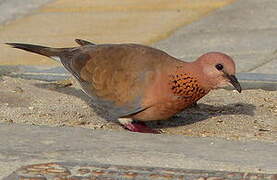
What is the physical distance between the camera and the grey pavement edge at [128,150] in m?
5.16

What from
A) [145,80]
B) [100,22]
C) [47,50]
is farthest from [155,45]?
[145,80]

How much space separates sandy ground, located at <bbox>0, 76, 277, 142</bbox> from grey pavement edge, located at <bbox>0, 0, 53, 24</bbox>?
299 centimetres

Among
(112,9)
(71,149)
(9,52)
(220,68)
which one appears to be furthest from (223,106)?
(112,9)

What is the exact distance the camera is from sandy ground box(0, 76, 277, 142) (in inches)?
247

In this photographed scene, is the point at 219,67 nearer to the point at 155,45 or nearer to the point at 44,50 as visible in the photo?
the point at 44,50

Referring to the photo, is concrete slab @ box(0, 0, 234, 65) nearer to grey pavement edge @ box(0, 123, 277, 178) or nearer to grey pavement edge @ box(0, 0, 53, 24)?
grey pavement edge @ box(0, 0, 53, 24)

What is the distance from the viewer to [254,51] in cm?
857

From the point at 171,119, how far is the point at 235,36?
2.89 meters

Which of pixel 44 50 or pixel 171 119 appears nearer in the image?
pixel 171 119

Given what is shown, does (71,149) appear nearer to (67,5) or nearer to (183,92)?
(183,92)

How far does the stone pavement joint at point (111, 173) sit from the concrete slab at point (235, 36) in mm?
3011

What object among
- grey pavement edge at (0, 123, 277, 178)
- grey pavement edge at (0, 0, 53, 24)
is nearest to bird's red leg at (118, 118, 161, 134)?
grey pavement edge at (0, 123, 277, 178)

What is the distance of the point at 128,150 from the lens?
213 inches

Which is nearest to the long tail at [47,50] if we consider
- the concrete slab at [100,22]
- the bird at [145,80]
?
the bird at [145,80]
